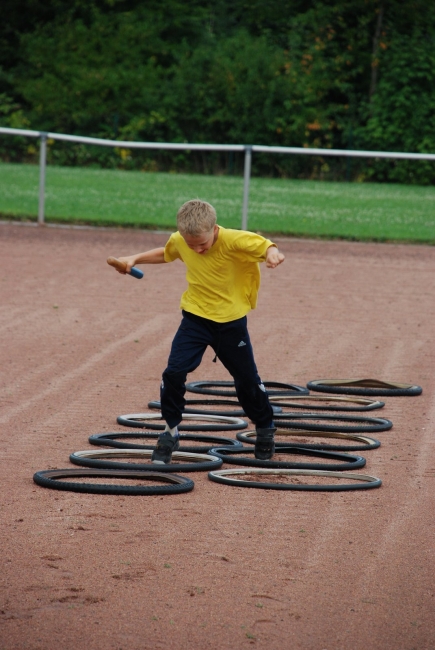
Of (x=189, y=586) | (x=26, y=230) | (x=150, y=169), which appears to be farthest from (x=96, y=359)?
(x=150, y=169)

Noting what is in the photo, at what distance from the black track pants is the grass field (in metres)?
13.3

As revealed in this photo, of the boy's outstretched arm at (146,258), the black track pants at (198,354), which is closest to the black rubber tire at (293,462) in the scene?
the black track pants at (198,354)

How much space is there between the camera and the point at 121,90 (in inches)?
1610

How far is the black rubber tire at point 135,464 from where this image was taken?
234 inches

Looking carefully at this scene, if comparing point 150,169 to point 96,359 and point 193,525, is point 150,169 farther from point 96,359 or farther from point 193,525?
point 193,525

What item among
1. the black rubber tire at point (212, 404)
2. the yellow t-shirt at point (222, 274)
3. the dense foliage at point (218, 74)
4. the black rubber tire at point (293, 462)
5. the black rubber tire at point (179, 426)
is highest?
the dense foliage at point (218, 74)

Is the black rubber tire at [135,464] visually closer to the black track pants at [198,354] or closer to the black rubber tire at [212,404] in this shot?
the black track pants at [198,354]

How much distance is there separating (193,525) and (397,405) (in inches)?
133

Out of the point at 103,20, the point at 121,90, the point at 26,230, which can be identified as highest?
the point at 103,20

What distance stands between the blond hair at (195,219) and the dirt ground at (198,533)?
4.55ft

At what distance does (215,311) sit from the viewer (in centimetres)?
600

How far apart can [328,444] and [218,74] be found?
32.2 metres

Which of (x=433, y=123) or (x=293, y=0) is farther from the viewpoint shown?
(x=293, y=0)

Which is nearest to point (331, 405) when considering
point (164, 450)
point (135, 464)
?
point (164, 450)
